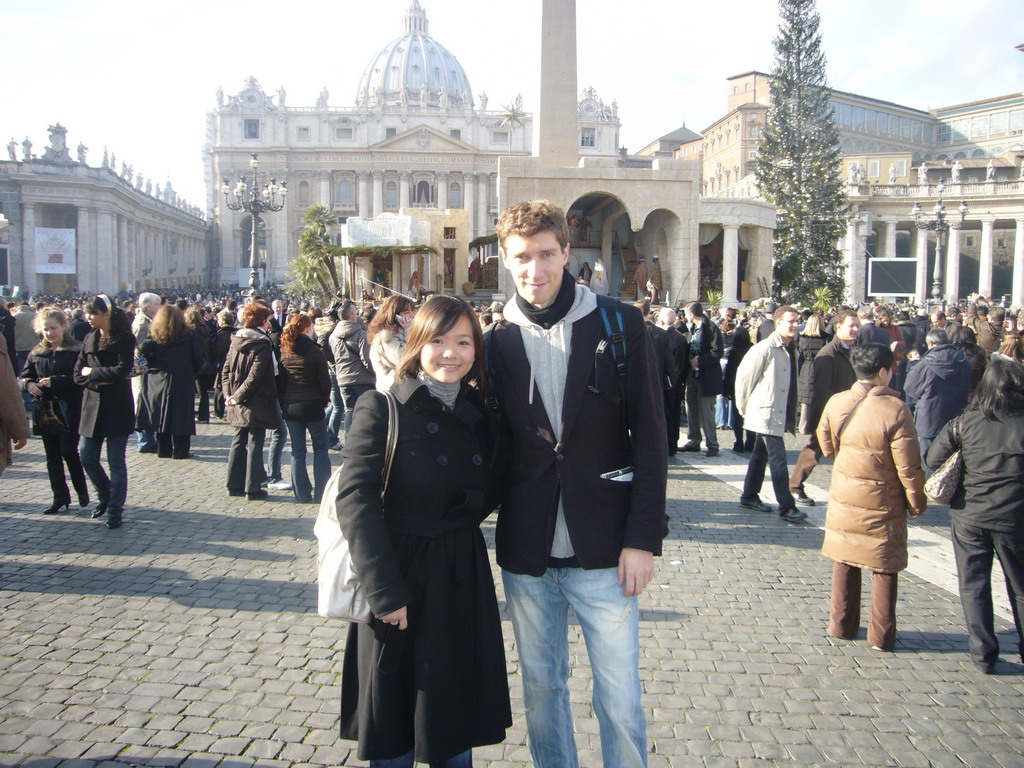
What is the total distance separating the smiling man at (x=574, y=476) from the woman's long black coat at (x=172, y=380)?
6.58m

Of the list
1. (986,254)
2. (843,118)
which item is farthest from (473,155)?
(986,254)

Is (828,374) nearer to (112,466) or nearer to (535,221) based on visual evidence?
(535,221)

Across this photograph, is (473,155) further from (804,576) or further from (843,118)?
(804,576)

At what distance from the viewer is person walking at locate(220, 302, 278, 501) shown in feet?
22.3

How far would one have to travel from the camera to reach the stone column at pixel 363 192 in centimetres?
7981

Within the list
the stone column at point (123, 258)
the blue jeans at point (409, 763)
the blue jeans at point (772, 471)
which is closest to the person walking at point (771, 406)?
the blue jeans at point (772, 471)

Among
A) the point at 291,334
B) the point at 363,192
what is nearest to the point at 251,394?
the point at 291,334

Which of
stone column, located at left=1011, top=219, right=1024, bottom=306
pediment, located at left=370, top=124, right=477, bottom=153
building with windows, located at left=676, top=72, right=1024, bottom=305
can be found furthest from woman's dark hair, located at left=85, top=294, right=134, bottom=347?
pediment, located at left=370, top=124, right=477, bottom=153

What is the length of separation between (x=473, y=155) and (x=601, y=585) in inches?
3268

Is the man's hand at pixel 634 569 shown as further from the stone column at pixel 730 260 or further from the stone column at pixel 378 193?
the stone column at pixel 378 193

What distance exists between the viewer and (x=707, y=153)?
2876 inches

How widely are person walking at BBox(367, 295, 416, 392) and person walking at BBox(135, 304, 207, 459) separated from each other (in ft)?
11.5

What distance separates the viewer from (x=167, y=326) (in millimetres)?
7785

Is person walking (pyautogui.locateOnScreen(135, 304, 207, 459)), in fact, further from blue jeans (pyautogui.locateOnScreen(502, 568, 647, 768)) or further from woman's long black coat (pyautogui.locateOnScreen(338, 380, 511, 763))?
blue jeans (pyautogui.locateOnScreen(502, 568, 647, 768))
